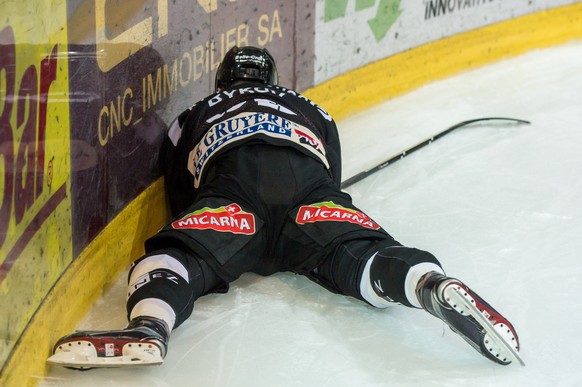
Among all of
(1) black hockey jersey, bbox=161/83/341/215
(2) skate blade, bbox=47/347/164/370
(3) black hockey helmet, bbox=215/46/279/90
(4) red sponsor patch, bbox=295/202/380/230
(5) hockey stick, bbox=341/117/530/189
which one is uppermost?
(3) black hockey helmet, bbox=215/46/279/90

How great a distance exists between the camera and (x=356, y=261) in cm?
271

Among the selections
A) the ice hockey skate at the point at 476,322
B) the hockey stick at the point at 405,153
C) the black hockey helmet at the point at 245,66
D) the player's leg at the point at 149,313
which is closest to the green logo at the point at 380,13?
the hockey stick at the point at 405,153

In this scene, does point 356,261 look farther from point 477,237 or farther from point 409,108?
point 409,108

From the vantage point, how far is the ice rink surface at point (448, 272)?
7.94 feet

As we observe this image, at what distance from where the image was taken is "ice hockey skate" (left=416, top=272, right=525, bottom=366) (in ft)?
7.86

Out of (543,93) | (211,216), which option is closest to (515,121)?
(543,93)

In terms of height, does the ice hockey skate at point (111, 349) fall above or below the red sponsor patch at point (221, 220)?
below

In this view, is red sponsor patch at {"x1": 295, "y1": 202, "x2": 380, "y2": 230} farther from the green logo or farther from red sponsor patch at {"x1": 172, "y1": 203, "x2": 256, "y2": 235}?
the green logo

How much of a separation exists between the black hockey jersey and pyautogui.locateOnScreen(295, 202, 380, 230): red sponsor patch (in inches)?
7.6

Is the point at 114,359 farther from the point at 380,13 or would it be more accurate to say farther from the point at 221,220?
the point at 380,13

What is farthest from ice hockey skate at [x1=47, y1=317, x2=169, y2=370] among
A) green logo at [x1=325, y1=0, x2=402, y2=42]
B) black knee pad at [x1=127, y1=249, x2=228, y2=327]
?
green logo at [x1=325, y1=0, x2=402, y2=42]

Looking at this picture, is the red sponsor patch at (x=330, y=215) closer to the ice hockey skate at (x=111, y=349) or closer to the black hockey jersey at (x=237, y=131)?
the black hockey jersey at (x=237, y=131)

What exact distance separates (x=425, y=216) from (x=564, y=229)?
1.48ft

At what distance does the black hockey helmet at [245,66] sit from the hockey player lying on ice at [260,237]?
0.05 meters
